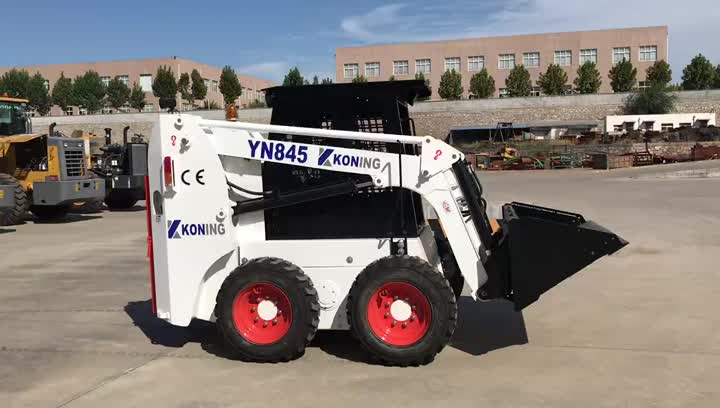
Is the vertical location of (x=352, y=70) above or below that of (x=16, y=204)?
above

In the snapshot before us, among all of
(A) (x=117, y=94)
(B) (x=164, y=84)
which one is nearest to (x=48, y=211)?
(B) (x=164, y=84)

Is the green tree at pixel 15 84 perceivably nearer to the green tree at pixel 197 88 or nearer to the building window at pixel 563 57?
the green tree at pixel 197 88

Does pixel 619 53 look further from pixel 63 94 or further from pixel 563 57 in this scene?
pixel 63 94

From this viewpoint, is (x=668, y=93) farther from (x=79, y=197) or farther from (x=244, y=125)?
(x=244, y=125)

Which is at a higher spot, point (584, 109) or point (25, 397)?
point (584, 109)

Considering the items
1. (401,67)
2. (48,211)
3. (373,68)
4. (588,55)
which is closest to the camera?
(48,211)

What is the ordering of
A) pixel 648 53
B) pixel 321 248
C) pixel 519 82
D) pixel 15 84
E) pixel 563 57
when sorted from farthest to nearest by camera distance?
pixel 563 57 → pixel 15 84 → pixel 648 53 → pixel 519 82 → pixel 321 248

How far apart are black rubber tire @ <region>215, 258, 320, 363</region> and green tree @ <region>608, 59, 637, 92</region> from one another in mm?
78378

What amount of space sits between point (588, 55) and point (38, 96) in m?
72.1

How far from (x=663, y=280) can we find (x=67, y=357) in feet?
22.7

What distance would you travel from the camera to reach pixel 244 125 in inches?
203

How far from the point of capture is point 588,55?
83.4m

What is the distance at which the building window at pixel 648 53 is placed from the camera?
270 ft

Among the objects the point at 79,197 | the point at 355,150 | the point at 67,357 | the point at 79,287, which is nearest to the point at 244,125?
the point at 355,150
